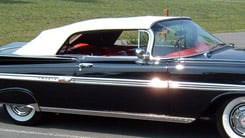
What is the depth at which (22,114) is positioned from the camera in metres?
6.56

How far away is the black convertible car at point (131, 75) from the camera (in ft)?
17.9

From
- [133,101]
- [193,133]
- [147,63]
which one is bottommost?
[193,133]

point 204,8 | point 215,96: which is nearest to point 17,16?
point 204,8

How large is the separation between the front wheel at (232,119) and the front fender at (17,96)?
239cm

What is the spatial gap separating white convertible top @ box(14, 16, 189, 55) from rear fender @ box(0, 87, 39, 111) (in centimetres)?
55

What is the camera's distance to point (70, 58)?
6.18 m

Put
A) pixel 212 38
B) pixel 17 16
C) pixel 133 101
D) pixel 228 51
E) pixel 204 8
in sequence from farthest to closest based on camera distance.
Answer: pixel 204 8 < pixel 17 16 < pixel 212 38 < pixel 228 51 < pixel 133 101

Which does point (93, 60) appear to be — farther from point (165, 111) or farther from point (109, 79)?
point (165, 111)

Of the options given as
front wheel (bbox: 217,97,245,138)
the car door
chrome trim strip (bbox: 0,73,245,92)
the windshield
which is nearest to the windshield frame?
the windshield

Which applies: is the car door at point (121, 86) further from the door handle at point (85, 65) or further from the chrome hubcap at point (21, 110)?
the chrome hubcap at point (21, 110)

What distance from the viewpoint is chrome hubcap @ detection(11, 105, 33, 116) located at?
652 centimetres

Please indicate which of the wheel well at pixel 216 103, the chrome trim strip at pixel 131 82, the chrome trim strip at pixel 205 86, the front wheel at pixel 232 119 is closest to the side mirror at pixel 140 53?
the chrome trim strip at pixel 131 82

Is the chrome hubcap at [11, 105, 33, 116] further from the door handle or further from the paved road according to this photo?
the door handle

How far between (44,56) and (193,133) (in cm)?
213
